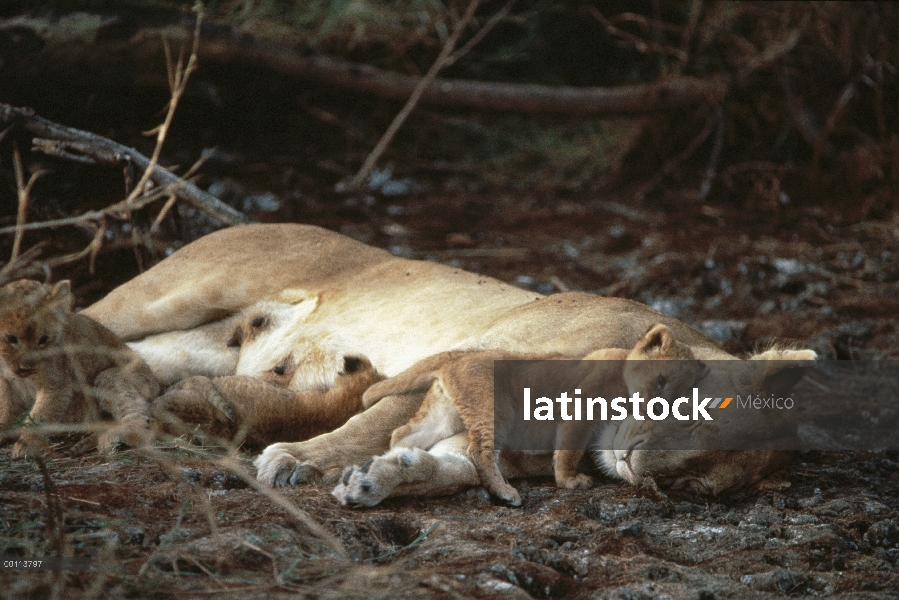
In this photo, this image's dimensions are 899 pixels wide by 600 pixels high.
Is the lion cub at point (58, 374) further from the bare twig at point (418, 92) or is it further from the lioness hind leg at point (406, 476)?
the bare twig at point (418, 92)

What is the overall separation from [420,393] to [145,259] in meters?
2.24

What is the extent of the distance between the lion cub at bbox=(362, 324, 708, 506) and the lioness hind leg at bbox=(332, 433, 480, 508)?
0.07 meters

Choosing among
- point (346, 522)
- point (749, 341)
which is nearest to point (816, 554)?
point (346, 522)

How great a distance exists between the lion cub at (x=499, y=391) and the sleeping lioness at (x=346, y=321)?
8 cm

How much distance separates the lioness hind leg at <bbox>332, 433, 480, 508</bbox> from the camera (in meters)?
2.81

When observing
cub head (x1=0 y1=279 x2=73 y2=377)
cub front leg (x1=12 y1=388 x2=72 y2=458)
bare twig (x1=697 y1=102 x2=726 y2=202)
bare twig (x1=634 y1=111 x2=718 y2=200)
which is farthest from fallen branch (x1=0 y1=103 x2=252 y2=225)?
bare twig (x1=697 y1=102 x2=726 y2=202)

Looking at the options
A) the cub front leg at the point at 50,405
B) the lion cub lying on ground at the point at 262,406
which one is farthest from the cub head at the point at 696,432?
the cub front leg at the point at 50,405

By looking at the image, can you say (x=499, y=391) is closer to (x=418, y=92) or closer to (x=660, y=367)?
(x=660, y=367)

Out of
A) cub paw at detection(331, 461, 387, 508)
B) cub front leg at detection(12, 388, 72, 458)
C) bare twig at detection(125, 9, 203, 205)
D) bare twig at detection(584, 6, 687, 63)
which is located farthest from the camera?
bare twig at detection(584, 6, 687, 63)

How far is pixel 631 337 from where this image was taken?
3.44 meters

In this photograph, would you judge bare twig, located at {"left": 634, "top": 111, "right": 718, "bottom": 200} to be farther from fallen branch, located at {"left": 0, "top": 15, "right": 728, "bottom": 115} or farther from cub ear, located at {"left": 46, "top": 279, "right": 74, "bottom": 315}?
cub ear, located at {"left": 46, "top": 279, "right": 74, "bottom": 315}

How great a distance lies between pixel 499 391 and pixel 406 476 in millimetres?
454

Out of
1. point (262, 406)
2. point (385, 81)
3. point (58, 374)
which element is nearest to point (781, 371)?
point (262, 406)

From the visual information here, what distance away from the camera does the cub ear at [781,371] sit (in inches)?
126
